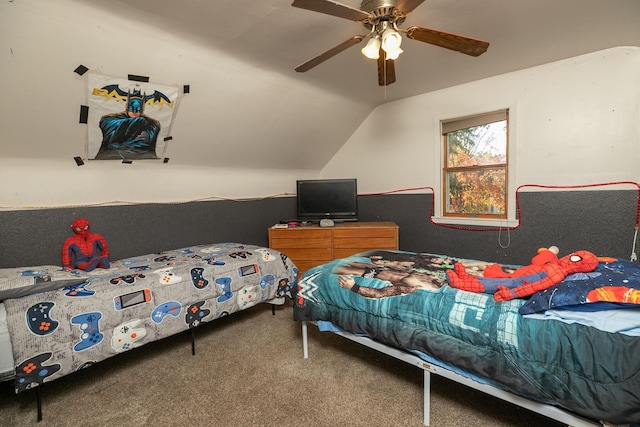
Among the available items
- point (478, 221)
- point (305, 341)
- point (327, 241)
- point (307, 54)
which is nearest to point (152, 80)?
point (307, 54)

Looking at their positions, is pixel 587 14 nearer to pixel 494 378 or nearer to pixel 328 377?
pixel 494 378

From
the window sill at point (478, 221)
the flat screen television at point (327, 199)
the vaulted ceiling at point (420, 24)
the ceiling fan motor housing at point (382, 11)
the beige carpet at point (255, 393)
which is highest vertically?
the vaulted ceiling at point (420, 24)

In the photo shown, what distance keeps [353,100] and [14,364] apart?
12.4 feet

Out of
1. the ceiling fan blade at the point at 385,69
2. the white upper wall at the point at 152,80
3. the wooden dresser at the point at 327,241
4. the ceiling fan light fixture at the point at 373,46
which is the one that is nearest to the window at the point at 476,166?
the wooden dresser at the point at 327,241

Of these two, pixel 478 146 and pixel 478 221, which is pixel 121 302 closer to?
pixel 478 221

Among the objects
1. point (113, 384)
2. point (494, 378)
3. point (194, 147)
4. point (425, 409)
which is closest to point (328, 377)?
point (425, 409)

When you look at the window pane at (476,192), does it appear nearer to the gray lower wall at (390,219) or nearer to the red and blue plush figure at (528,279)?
the gray lower wall at (390,219)

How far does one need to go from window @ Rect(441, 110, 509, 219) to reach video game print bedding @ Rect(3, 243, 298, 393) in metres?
2.35

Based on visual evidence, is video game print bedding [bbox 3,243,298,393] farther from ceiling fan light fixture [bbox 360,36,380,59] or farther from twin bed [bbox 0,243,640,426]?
ceiling fan light fixture [bbox 360,36,380,59]

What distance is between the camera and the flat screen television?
4.16 meters

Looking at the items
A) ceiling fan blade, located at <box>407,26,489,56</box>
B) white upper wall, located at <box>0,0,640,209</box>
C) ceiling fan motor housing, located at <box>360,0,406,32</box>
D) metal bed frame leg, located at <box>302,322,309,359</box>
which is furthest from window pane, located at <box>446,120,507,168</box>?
metal bed frame leg, located at <box>302,322,309,359</box>

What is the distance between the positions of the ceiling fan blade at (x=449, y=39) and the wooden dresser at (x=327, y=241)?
2.18 m

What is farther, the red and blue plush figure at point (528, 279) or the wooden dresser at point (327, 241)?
the wooden dresser at point (327, 241)

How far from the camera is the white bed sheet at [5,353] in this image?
155 centimetres
